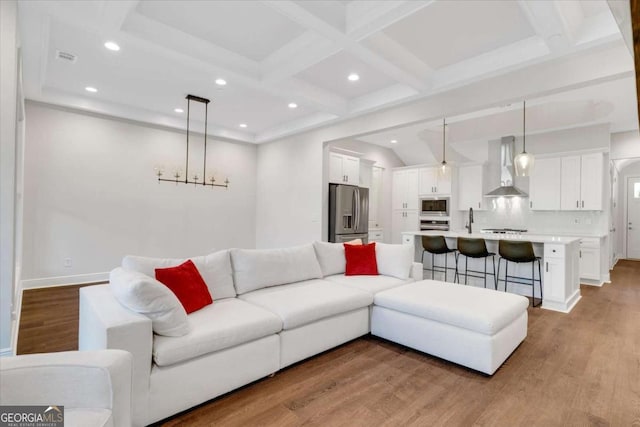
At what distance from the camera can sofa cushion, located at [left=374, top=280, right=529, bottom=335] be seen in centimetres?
246

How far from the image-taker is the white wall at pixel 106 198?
4773mm

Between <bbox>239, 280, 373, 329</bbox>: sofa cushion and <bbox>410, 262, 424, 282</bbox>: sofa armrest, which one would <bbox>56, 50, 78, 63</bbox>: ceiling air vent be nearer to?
<bbox>239, 280, 373, 329</bbox>: sofa cushion

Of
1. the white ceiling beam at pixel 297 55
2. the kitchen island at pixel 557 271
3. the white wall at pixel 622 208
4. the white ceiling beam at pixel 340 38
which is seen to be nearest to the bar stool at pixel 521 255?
the kitchen island at pixel 557 271

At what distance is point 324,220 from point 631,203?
865cm

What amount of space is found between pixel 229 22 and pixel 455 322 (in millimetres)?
3339

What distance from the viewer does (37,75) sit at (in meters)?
4.01

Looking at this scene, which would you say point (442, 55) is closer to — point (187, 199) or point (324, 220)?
point (324, 220)

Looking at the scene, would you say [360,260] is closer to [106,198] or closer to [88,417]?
[88,417]

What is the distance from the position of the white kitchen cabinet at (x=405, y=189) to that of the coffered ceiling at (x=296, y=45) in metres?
3.63

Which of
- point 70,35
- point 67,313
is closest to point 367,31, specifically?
point 70,35

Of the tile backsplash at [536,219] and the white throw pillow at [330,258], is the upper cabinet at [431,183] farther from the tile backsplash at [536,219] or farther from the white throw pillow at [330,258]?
the white throw pillow at [330,258]

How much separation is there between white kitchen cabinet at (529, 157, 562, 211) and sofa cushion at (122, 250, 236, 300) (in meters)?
5.92

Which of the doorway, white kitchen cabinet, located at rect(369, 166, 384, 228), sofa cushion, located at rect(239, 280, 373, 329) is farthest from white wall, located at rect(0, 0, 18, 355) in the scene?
the doorway

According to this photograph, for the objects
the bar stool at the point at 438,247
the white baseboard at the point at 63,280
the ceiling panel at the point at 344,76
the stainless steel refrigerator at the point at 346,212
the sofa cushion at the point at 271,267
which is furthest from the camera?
the stainless steel refrigerator at the point at 346,212
